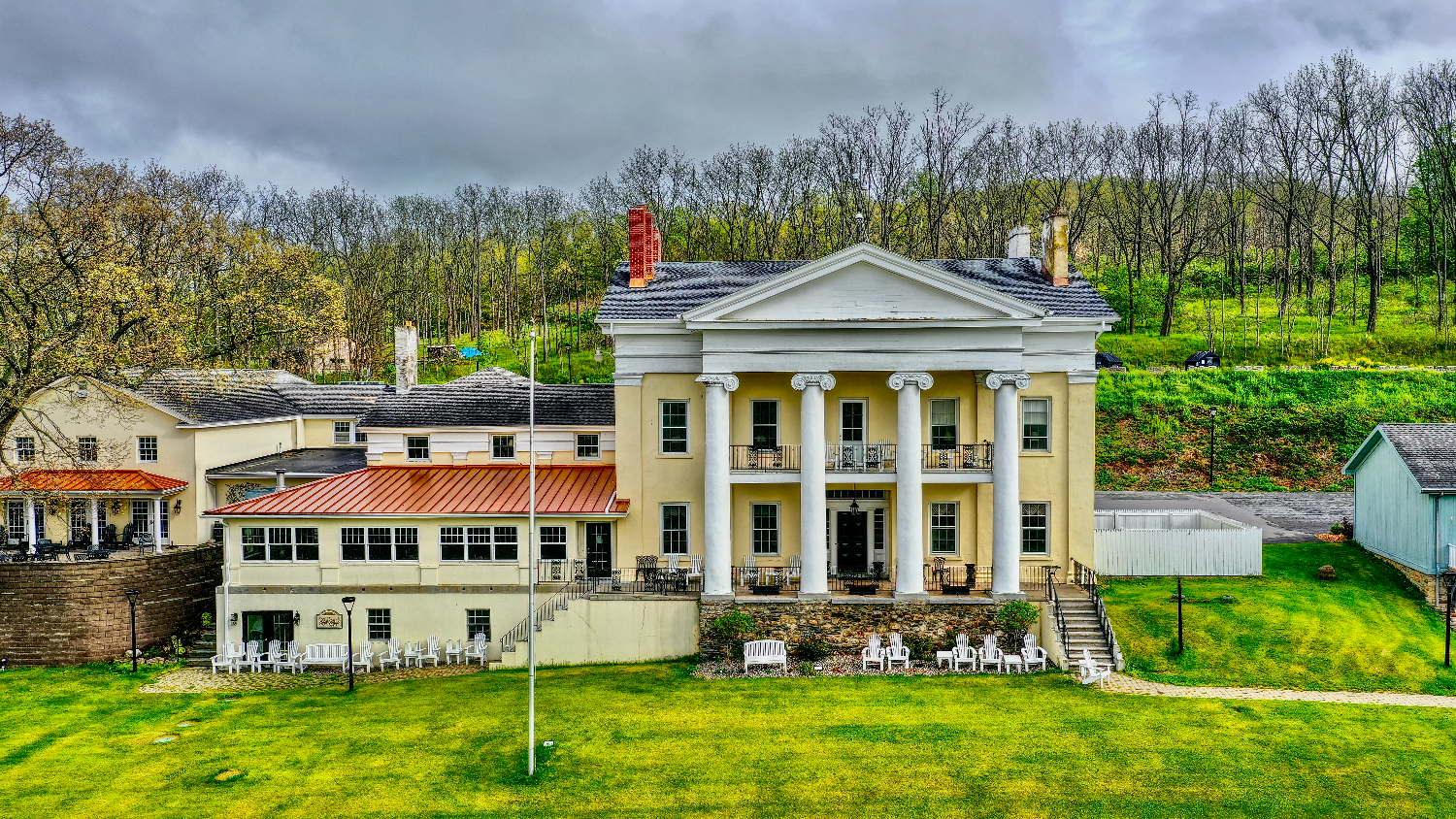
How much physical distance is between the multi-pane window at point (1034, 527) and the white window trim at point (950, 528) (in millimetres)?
1783

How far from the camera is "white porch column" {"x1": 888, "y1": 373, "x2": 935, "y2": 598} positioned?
21969 millimetres

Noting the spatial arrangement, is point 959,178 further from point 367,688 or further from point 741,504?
point 367,688

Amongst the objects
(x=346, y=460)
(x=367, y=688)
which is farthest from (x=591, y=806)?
(x=346, y=460)

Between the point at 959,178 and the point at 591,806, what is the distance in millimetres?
50123

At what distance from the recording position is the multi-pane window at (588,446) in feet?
88.9

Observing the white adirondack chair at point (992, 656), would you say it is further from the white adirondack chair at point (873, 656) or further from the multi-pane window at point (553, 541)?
the multi-pane window at point (553, 541)

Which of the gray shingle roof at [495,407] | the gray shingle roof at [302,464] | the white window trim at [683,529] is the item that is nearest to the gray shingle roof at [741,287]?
the gray shingle roof at [495,407]

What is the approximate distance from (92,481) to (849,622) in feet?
83.6

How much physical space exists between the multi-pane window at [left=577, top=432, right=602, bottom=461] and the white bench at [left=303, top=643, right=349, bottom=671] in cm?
871

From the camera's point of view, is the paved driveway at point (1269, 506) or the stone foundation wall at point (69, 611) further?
the paved driveway at point (1269, 506)

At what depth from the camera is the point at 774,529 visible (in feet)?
81.4

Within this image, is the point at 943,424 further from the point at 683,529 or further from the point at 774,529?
the point at 683,529

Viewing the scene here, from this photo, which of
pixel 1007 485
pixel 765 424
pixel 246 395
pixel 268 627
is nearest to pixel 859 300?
pixel 765 424

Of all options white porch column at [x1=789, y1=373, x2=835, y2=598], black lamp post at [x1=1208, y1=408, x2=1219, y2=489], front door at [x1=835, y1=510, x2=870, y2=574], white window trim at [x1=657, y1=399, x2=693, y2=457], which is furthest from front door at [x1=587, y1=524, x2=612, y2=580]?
black lamp post at [x1=1208, y1=408, x2=1219, y2=489]
